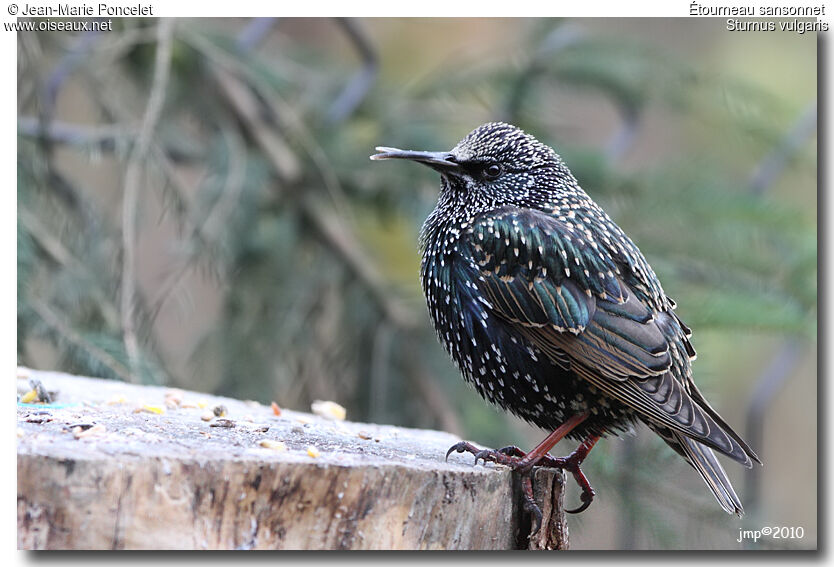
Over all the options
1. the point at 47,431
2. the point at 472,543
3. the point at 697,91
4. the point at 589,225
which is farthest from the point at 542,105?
the point at 47,431

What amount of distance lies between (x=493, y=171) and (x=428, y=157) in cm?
22

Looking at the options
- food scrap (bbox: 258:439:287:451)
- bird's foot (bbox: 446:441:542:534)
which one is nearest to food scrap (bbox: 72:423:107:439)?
food scrap (bbox: 258:439:287:451)

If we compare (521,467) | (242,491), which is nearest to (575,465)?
(521,467)

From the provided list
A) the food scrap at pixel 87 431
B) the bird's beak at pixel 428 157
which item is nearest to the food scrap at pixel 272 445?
the food scrap at pixel 87 431

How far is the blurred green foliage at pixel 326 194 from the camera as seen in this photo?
369 cm

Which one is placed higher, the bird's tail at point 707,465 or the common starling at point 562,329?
the common starling at point 562,329

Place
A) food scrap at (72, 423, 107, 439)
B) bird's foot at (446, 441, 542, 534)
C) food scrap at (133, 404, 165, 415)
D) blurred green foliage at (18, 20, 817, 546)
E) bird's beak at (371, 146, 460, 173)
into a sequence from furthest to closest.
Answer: blurred green foliage at (18, 20, 817, 546) < bird's beak at (371, 146, 460, 173) < food scrap at (133, 404, 165, 415) < bird's foot at (446, 441, 542, 534) < food scrap at (72, 423, 107, 439)

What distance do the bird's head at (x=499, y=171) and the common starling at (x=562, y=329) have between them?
0.5 inches

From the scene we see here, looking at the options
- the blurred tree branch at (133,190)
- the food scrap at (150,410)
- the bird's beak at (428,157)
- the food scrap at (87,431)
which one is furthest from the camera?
the blurred tree branch at (133,190)

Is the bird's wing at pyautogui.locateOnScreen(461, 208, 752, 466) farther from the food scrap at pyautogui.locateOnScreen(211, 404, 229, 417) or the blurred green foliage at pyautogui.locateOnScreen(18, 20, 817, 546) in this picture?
the blurred green foliage at pyautogui.locateOnScreen(18, 20, 817, 546)

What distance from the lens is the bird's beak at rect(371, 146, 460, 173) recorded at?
9.05 ft

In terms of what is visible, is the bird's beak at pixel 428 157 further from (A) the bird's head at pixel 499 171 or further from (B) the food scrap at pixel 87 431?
(B) the food scrap at pixel 87 431

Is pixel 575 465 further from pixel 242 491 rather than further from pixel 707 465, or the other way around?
pixel 242 491
